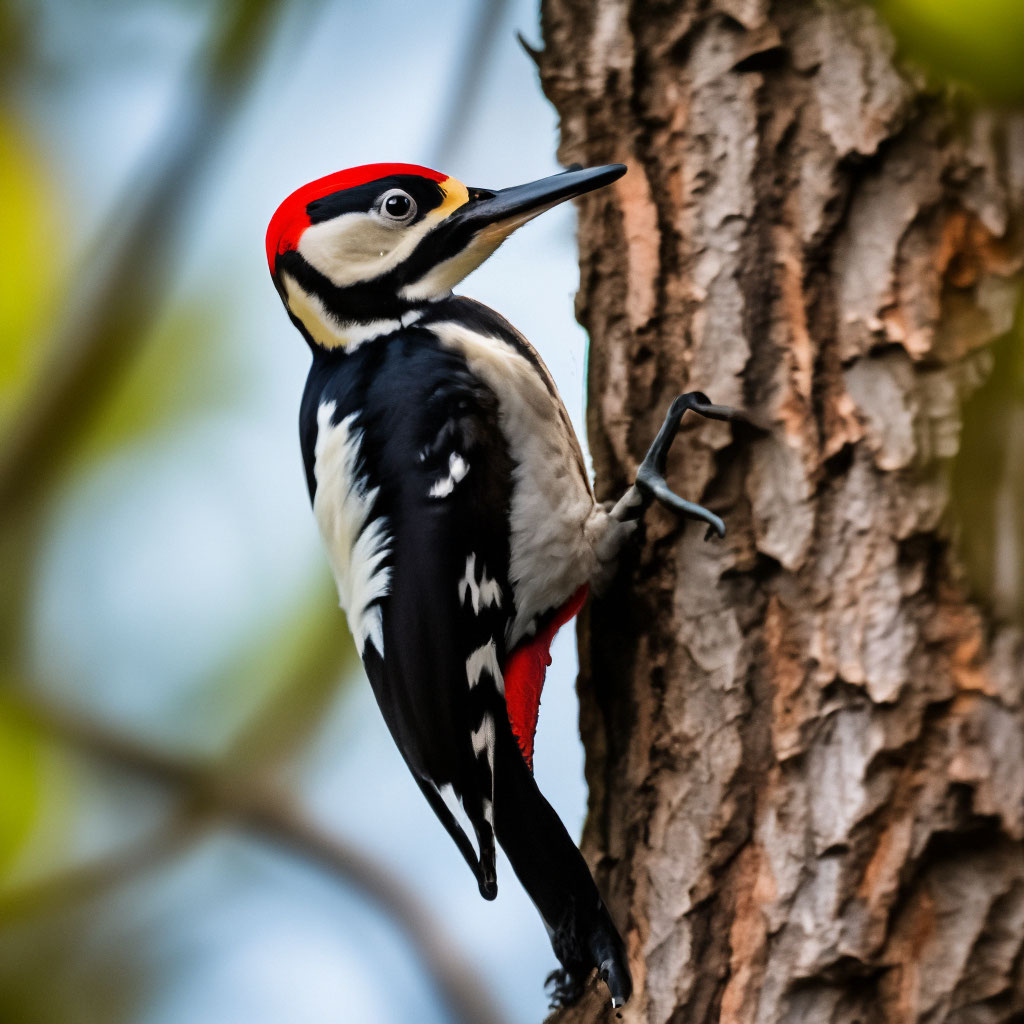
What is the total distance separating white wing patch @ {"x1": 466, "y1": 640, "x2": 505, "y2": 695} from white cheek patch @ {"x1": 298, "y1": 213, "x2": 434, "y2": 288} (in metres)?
0.67

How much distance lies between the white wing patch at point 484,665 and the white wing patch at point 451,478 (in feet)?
0.73

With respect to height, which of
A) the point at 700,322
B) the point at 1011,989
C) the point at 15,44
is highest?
the point at 15,44

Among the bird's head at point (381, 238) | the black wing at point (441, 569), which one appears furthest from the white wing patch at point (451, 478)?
the bird's head at point (381, 238)

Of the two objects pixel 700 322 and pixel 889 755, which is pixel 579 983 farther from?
pixel 700 322

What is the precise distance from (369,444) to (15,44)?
2.87 feet

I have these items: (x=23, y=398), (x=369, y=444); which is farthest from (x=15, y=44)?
(x=369, y=444)

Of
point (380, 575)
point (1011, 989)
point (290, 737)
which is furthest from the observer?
point (290, 737)

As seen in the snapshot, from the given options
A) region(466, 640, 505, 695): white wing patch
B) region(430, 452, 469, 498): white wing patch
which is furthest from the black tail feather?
region(430, 452, 469, 498): white wing patch

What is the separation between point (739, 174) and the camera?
1454mm

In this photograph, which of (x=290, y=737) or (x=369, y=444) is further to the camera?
(x=290, y=737)

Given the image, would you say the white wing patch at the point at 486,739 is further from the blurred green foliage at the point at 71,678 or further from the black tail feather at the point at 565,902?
the blurred green foliage at the point at 71,678

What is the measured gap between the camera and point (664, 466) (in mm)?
1544

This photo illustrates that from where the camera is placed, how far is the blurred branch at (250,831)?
232cm

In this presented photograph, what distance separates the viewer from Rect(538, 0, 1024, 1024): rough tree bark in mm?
1178
